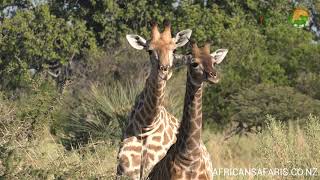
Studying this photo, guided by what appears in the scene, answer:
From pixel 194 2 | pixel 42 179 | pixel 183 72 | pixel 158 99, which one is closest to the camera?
pixel 42 179

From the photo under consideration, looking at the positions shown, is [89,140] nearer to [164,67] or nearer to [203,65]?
[164,67]

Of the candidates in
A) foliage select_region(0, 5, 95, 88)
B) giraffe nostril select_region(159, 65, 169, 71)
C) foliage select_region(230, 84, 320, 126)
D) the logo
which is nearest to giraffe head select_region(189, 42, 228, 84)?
giraffe nostril select_region(159, 65, 169, 71)

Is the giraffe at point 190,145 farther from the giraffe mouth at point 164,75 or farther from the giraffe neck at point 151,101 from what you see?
the giraffe neck at point 151,101

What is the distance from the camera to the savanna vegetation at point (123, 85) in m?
9.08

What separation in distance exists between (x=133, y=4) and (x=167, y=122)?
74.3 ft

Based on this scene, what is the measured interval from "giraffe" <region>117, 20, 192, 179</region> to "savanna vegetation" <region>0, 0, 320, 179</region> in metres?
0.38

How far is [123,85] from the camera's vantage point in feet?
73.6

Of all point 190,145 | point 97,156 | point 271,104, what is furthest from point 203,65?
point 271,104


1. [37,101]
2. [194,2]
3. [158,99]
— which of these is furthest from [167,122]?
[194,2]

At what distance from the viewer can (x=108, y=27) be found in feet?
103

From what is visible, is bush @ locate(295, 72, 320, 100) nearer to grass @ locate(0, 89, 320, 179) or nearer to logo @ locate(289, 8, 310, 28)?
grass @ locate(0, 89, 320, 179)

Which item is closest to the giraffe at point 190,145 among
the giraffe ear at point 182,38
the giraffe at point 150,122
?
the giraffe at point 150,122

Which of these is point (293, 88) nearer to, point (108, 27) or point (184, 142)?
point (108, 27)

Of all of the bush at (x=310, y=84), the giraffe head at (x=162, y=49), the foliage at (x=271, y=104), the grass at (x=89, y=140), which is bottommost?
the bush at (x=310, y=84)
